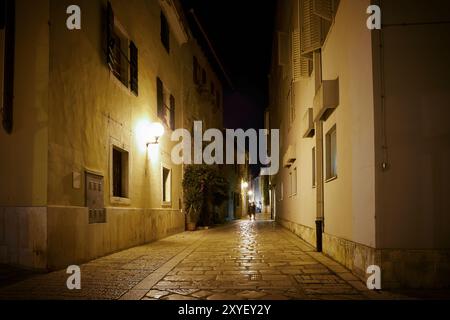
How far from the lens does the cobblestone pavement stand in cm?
573

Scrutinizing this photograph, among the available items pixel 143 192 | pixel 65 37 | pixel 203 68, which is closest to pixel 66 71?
pixel 65 37

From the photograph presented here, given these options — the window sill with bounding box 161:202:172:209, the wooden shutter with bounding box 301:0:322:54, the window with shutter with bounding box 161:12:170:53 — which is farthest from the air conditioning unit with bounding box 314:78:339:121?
the window with shutter with bounding box 161:12:170:53

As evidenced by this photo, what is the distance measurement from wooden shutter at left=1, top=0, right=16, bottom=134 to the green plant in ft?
41.5

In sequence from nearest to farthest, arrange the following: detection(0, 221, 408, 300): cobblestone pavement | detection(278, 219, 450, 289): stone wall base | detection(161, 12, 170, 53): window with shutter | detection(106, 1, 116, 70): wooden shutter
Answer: detection(0, 221, 408, 300): cobblestone pavement
detection(278, 219, 450, 289): stone wall base
detection(106, 1, 116, 70): wooden shutter
detection(161, 12, 170, 53): window with shutter

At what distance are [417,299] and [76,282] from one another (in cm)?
479

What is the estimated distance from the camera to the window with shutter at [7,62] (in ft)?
24.6

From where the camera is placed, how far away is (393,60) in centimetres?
624

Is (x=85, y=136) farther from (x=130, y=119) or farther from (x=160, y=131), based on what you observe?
(x=160, y=131)

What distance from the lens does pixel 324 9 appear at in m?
9.43

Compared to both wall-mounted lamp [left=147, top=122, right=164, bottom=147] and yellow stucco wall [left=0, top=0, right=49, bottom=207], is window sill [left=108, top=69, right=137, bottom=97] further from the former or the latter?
yellow stucco wall [left=0, top=0, right=49, bottom=207]

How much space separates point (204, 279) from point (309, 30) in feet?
22.9

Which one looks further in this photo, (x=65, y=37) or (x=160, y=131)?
(x=160, y=131)

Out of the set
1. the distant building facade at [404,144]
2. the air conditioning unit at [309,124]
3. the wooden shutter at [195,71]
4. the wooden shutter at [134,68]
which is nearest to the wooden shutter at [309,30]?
the air conditioning unit at [309,124]

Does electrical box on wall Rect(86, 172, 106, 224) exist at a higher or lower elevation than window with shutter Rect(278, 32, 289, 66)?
lower
